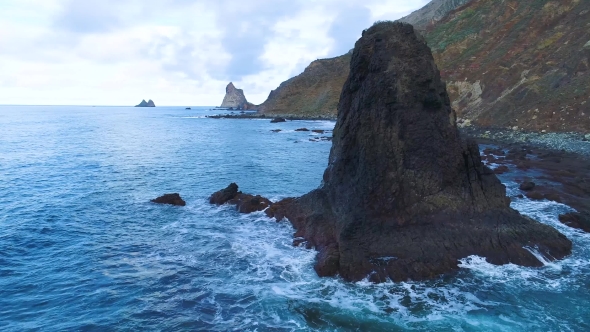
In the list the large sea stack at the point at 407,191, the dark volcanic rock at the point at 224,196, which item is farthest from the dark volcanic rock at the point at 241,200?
the large sea stack at the point at 407,191

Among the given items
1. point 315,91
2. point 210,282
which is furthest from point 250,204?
point 315,91

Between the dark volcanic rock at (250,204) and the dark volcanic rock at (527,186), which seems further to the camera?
the dark volcanic rock at (527,186)

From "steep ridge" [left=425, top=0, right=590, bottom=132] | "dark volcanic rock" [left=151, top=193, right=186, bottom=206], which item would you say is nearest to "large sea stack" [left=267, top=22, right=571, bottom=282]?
"dark volcanic rock" [left=151, top=193, right=186, bottom=206]

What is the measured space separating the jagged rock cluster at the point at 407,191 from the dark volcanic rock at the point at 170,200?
48.3 feet

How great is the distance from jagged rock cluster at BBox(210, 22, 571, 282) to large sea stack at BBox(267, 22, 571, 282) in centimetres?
6

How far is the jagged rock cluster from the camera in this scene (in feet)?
68.9

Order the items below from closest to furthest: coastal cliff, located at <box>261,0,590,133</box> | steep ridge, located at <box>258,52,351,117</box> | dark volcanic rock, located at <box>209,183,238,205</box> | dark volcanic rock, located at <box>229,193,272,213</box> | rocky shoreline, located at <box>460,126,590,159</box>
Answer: dark volcanic rock, located at <box>229,193,272,213</box>
dark volcanic rock, located at <box>209,183,238,205</box>
rocky shoreline, located at <box>460,126,590,159</box>
coastal cliff, located at <box>261,0,590,133</box>
steep ridge, located at <box>258,52,351,117</box>

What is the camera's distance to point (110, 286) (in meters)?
19.8

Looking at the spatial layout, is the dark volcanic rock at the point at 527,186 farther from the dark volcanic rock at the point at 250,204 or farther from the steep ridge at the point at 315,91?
the steep ridge at the point at 315,91

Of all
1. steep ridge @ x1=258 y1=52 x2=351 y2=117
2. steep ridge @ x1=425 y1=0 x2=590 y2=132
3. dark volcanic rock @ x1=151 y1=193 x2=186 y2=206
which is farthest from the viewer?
steep ridge @ x1=258 y1=52 x2=351 y2=117

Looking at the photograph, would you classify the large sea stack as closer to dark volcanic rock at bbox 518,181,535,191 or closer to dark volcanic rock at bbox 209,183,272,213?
dark volcanic rock at bbox 209,183,272,213

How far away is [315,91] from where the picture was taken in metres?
174

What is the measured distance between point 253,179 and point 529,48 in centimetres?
7099

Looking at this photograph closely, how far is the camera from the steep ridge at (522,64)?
6488cm
